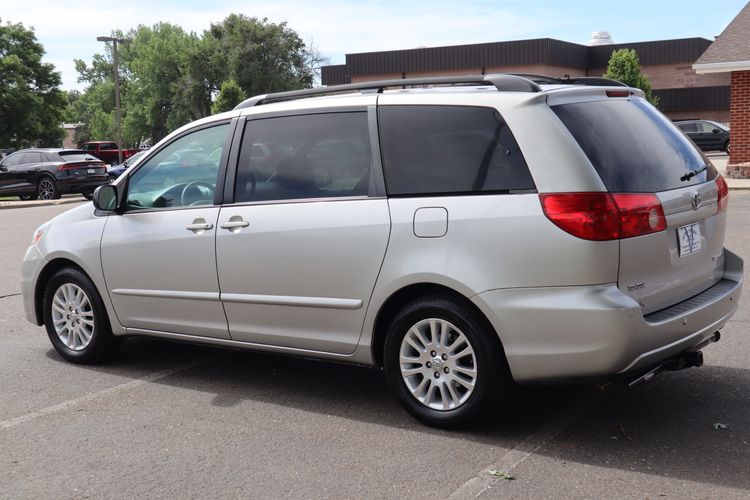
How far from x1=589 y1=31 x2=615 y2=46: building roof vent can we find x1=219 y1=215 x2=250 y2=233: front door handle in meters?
53.2

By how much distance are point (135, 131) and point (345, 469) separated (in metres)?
86.3

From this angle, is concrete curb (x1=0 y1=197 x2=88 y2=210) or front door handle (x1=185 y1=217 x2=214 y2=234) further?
concrete curb (x1=0 y1=197 x2=88 y2=210)

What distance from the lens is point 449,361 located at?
454 cm

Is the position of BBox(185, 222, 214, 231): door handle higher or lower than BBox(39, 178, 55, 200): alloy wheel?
higher

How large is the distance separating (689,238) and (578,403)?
115cm

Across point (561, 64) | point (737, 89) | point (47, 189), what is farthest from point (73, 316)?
point (561, 64)

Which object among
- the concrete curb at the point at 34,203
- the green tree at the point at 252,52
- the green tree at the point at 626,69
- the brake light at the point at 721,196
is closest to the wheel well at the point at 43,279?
the brake light at the point at 721,196

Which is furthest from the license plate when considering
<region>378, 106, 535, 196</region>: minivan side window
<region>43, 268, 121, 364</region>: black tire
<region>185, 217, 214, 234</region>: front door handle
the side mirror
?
<region>43, 268, 121, 364</region>: black tire

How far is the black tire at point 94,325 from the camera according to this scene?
610 cm

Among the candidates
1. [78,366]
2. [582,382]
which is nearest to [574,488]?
[582,382]

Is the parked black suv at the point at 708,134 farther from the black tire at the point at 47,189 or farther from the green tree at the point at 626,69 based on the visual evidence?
the black tire at the point at 47,189

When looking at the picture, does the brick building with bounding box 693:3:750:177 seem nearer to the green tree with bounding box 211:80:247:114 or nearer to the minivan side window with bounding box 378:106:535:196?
the minivan side window with bounding box 378:106:535:196

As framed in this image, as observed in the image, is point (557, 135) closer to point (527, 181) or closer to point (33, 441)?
point (527, 181)

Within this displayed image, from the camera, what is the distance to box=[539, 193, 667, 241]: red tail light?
413cm
